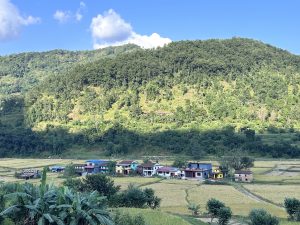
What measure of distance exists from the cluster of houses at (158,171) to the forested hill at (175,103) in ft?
69.1

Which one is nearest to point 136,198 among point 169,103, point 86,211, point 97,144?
point 86,211

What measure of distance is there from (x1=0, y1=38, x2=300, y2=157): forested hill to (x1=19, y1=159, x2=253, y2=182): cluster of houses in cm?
2105

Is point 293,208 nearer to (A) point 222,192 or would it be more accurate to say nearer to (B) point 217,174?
(A) point 222,192

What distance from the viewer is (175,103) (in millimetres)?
130000

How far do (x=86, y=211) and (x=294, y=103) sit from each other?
11427 centimetres

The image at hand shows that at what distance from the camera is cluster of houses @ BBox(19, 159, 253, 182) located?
70.3 metres

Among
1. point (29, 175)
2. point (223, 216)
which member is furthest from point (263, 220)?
point (29, 175)

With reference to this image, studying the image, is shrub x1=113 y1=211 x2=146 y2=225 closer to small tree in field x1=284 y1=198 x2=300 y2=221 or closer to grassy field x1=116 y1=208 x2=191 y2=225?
grassy field x1=116 y1=208 x2=191 y2=225

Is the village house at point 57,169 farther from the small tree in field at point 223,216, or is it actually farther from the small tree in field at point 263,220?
the small tree in field at point 263,220

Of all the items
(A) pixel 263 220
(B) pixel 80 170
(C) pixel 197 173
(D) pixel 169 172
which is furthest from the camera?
(B) pixel 80 170

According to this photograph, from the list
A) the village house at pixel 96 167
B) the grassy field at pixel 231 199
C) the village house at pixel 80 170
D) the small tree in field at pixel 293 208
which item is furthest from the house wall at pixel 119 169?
the small tree in field at pixel 293 208

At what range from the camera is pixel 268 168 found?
254 feet

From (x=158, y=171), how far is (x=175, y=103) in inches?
2295

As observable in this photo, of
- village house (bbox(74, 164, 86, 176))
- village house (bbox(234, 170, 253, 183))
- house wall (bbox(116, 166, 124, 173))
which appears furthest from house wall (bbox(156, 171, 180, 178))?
village house (bbox(74, 164, 86, 176))
